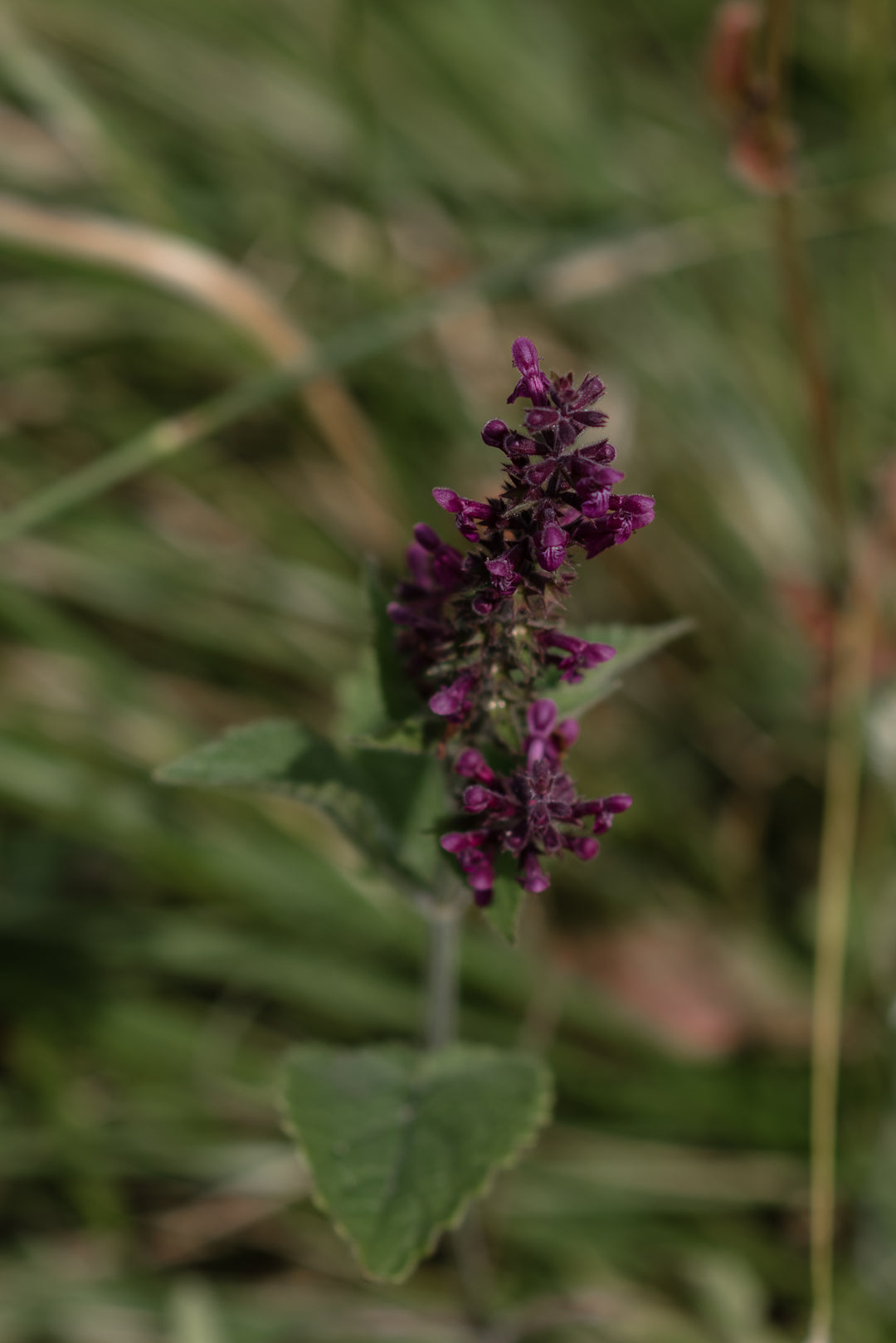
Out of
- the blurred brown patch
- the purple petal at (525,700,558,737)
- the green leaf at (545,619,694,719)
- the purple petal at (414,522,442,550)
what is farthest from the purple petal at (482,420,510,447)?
the blurred brown patch

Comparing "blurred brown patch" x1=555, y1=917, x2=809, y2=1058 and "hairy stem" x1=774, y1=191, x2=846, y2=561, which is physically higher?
"hairy stem" x1=774, y1=191, x2=846, y2=561

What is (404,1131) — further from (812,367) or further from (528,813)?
(812,367)

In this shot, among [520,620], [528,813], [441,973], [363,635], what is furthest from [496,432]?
[363,635]

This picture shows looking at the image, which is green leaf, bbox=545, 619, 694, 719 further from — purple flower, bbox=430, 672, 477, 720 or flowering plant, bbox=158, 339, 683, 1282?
purple flower, bbox=430, 672, 477, 720

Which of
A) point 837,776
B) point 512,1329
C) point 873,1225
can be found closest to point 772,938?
point 837,776

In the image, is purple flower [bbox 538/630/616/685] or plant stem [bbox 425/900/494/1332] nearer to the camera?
purple flower [bbox 538/630/616/685]

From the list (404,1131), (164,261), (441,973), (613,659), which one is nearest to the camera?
(613,659)
